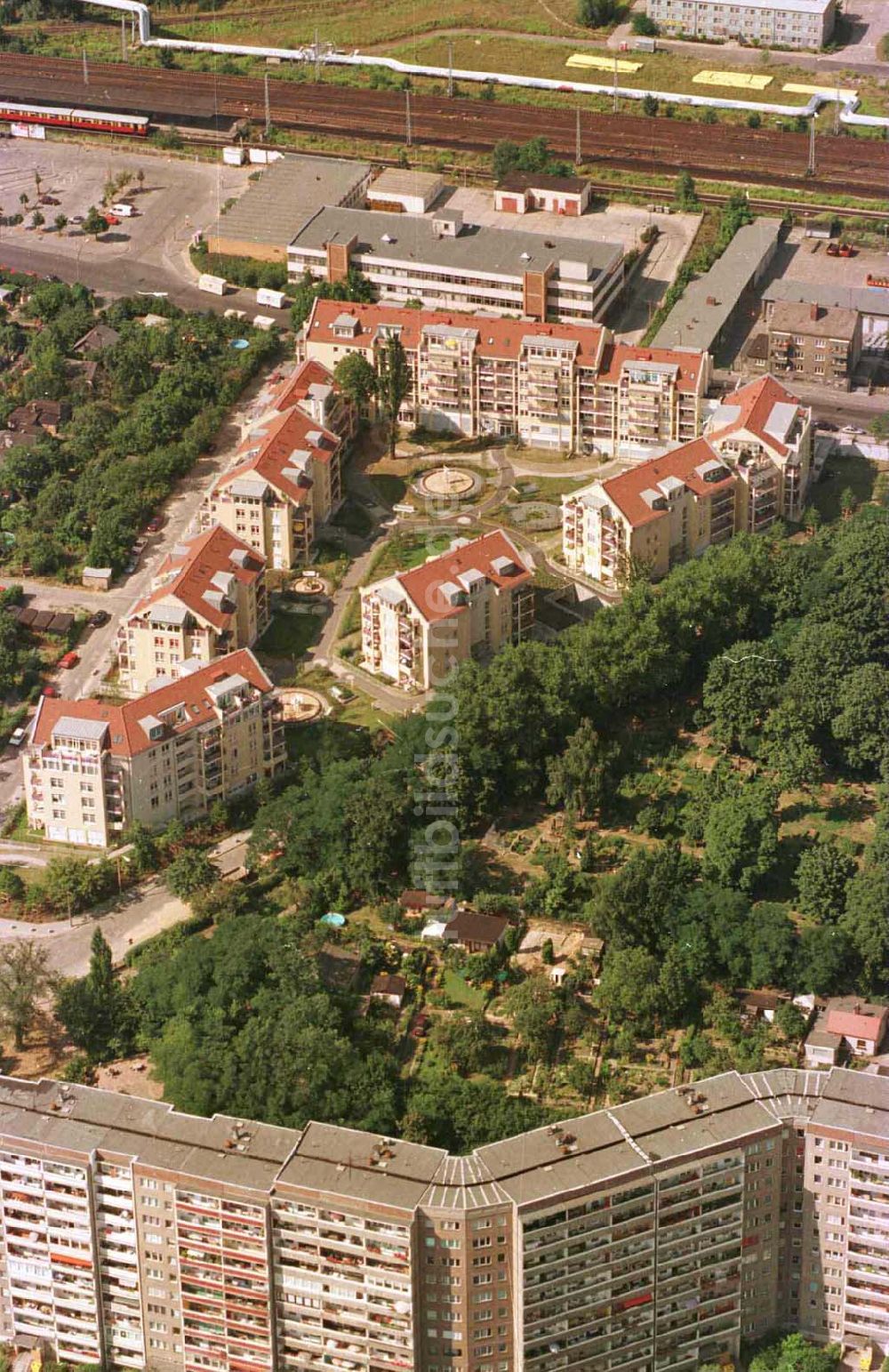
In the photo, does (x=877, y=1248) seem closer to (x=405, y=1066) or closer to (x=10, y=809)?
(x=405, y=1066)

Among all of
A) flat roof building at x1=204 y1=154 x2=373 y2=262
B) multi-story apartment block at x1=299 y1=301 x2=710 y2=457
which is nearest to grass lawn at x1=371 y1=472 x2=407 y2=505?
multi-story apartment block at x1=299 y1=301 x2=710 y2=457

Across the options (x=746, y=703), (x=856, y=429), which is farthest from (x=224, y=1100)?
(x=856, y=429)

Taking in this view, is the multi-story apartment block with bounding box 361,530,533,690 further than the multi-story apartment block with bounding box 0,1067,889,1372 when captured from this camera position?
Yes

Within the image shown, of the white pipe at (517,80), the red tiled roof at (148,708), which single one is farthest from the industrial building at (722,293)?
the red tiled roof at (148,708)

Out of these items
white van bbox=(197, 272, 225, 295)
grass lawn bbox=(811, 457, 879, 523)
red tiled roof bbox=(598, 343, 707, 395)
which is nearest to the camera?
grass lawn bbox=(811, 457, 879, 523)

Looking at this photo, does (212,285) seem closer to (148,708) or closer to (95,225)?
(95,225)

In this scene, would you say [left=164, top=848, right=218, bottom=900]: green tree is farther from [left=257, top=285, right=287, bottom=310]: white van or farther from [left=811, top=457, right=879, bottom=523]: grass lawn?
[left=257, top=285, right=287, bottom=310]: white van

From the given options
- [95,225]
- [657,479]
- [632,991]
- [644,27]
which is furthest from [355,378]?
[644,27]
